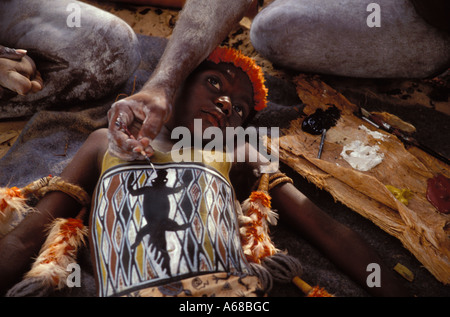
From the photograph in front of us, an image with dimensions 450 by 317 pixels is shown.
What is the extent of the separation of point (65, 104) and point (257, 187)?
1426 millimetres

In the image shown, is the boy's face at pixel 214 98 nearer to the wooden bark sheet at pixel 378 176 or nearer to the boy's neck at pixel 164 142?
the boy's neck at pixel 164 142

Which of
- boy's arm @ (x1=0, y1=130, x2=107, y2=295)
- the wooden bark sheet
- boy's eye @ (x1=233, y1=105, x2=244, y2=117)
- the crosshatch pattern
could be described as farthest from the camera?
boy's eye @ (x1=233, y1=105, x2=244, y2=117)

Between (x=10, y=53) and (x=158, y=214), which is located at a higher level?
(x=10, y=53)

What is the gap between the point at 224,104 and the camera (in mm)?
1756

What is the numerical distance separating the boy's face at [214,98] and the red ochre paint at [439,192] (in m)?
1.23

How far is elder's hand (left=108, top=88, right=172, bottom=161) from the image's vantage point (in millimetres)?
1349

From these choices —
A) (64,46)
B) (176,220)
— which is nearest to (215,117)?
(176,220)

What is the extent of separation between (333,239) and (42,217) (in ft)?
4.66

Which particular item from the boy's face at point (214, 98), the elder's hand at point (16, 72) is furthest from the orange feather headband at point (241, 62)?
the elder's hand at point (16, 72)

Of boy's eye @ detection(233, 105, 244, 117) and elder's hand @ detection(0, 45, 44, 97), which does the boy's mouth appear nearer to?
boy's eye @ detection(233, 105, 244, 117)

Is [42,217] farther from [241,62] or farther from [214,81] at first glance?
[241,62]

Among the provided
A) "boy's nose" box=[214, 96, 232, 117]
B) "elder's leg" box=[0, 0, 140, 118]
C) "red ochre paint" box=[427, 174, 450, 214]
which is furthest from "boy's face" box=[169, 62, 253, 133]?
"red ochre paint" box=[427, 174, 450, 214]

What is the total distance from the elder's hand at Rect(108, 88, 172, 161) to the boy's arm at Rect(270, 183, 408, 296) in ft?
2.52

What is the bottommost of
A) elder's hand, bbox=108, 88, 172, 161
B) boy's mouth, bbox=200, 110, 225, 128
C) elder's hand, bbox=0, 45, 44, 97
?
boy's mouth, bbox=200, 110, 225, 128
